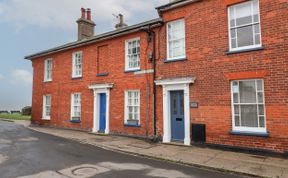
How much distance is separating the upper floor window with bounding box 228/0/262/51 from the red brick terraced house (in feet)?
0.13

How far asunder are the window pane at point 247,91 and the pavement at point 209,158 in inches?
84.6

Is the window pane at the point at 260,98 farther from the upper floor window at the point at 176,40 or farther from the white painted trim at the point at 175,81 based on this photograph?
the upper floor window at the point at 176,40

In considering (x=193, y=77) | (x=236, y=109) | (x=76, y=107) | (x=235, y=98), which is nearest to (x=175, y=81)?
(x=193, y=77)

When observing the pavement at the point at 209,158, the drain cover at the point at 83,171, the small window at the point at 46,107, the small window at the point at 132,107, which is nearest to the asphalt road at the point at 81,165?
the drain cover at the point at 83,171

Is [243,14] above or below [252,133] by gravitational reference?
above

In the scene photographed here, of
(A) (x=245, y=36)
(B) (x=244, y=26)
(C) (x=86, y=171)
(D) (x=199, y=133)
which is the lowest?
(C) (x=86, y=171)

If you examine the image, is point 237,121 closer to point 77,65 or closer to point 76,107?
point 76,107

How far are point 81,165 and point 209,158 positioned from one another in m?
4.46

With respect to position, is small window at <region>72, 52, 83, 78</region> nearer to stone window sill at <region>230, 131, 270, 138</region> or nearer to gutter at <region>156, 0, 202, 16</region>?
gutter at <region>156, 0, 202, 16</region>

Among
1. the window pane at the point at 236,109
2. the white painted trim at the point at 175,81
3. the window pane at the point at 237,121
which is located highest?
the white painted trim at the point at 175,81

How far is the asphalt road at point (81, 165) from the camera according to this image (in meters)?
6.57

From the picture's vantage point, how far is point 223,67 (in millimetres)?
9977

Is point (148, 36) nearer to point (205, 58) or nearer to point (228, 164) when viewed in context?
point (205, 58)

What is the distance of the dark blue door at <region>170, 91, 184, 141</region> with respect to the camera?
11242 millimetres
